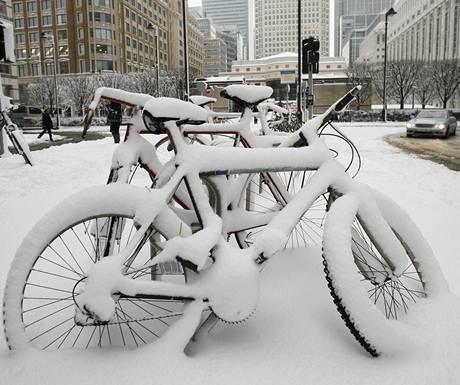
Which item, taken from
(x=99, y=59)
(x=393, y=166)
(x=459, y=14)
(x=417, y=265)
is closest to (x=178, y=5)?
(x=99, y=59)

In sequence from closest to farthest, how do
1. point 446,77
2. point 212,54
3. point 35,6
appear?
point 446,77
point 35,6
point 212,54

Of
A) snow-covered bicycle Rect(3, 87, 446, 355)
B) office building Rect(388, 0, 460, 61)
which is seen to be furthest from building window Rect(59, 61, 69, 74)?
snow-covered bicycle Rect(3, 87, 446, 355)

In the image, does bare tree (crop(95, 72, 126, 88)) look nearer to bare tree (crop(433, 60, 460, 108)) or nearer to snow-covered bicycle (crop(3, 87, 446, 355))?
bare tree (crop(433, 60, 460, 108))

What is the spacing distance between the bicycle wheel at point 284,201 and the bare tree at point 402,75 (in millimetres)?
45135

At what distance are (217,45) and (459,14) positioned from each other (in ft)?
303

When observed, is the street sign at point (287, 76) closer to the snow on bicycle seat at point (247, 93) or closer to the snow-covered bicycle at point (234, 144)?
the snow-covered bicycle at point (234, 144)

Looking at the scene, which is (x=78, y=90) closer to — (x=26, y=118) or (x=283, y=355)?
Answer: (x=26, y=118)

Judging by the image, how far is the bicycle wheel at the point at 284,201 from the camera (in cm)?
349

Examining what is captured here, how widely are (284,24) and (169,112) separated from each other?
179727 millimetres

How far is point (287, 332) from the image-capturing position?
253 centimetres

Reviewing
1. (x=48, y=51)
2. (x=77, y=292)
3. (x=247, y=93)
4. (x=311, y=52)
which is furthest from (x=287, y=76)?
(x=77, y=292)

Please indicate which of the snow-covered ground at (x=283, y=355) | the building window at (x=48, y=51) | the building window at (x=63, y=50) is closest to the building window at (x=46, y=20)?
the building window at (x=48, y=51)

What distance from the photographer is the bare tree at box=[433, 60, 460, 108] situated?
147 ft

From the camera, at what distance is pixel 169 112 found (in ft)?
7.47
